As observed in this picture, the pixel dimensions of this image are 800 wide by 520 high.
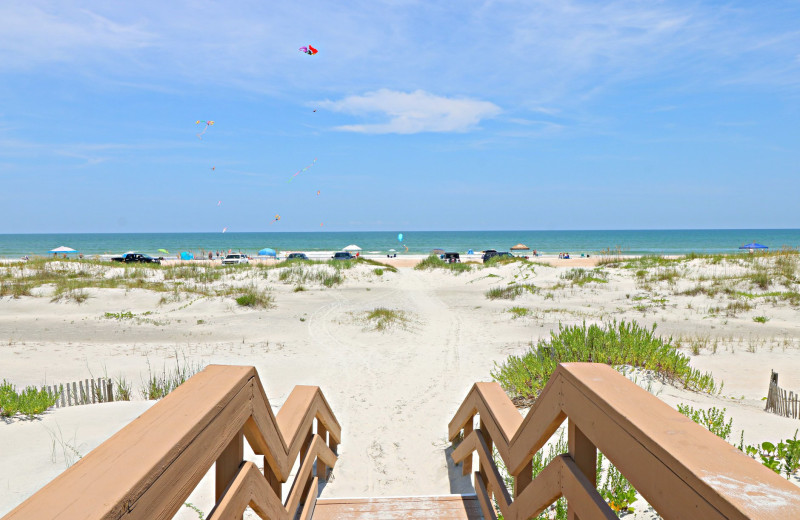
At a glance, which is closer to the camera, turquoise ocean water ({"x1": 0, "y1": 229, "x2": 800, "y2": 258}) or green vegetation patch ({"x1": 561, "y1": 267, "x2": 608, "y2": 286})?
green vegetation patch ({"x1": 561, "y1": 267, "x2": 608, "y2": 286})

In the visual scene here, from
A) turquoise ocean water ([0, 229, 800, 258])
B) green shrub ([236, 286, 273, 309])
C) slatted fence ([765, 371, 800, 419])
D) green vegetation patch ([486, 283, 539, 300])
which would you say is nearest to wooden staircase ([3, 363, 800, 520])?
slatted fence ([765, 371, 800, 419])

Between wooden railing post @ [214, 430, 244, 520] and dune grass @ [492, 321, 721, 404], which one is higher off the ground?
wooden railing post @ [214, 430, 244, 520]

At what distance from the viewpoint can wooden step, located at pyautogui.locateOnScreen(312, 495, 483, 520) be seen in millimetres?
3285

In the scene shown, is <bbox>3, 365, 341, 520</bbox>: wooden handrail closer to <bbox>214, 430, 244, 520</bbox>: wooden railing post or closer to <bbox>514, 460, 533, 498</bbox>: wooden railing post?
<bbox>214, 430, 244, 520</bbox>: wooden railing post

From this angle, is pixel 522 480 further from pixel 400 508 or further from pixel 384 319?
pixel 384 319

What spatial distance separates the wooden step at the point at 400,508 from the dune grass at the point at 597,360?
286 centimetres

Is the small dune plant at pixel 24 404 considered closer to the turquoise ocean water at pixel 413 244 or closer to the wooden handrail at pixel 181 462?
the wooden handrail at pixel 181 462

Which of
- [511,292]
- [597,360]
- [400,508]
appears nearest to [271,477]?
[400,508]

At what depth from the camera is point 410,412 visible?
6809 millimetres

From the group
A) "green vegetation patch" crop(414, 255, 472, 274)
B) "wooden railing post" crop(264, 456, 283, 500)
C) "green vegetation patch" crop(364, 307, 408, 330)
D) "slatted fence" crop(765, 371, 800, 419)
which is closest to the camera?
"wooden railing post" crop(264, 456, 283, 500)

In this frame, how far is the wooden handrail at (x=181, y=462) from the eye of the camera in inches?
37.7

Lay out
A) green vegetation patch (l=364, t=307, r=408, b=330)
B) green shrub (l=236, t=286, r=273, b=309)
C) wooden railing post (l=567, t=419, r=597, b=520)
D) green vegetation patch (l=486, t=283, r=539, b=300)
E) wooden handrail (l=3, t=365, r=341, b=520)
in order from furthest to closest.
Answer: green vegetation patch (l=486, t=283, r=539, b=300) < green shrub (l=236, t=286, r=273, b=309) < green vegetation patch (l=364, t=307, r=408, b=330) < wooden railing post (l=567, t=419, r=597, b=520) < wooden handrail (l=3, t=365, r=341, b=520)

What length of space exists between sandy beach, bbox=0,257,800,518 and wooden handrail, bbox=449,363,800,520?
2.75 m

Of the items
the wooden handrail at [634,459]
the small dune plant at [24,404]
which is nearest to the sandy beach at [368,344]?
the small dune plant at [24,404]
